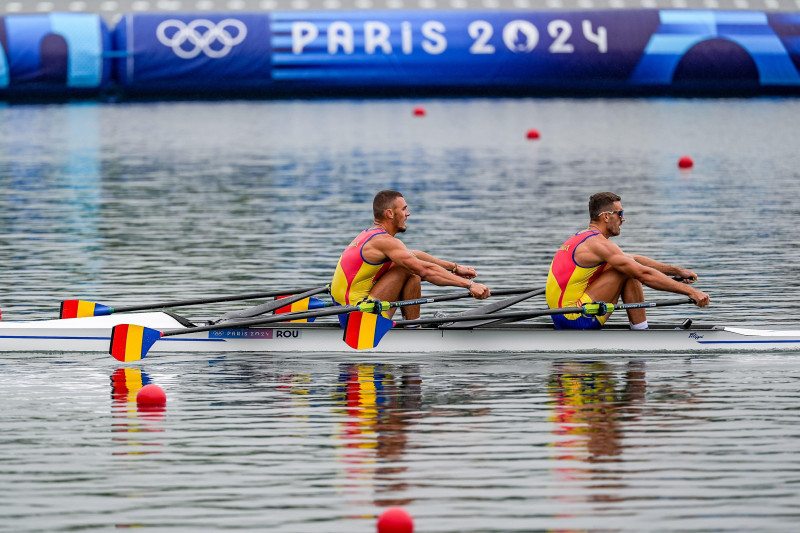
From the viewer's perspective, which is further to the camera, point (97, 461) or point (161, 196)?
point (161, 196)

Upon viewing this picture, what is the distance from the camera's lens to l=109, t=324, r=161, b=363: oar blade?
38.7ft

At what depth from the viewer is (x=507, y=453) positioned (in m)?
8.88

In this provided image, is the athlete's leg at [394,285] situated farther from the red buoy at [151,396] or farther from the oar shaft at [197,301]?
the red buoy at [151,396]

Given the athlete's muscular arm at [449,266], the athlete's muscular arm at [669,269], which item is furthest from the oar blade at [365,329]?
the athlete's muscular arm at [669,269]

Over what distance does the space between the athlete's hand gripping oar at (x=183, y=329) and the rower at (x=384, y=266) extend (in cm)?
19

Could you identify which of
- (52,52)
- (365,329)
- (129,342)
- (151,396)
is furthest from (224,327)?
(52,52)

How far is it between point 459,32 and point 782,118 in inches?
408

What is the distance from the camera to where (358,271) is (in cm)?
1239

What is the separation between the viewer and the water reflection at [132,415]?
9.26 metres

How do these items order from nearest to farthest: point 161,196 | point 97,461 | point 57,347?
point 97,461
point 57,347
point 161,196

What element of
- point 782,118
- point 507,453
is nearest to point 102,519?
point 507,453

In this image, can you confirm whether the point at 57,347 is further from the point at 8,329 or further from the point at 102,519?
the point at 102,519

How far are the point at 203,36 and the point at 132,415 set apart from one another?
3498cm

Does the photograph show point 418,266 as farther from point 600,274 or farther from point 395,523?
point 395,523
